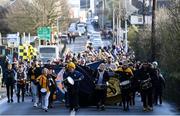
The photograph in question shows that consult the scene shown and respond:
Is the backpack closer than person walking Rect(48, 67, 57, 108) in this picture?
Yes

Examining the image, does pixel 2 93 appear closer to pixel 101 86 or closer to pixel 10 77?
pixel 10 77

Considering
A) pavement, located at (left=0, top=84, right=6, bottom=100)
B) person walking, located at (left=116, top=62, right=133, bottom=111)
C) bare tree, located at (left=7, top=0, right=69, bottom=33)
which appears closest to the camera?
person walking, located at (left=116, top=62, right=133, bottom=111)

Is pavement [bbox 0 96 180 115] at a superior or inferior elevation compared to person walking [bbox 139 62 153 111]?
inferior

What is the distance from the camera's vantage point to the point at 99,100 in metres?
22.1

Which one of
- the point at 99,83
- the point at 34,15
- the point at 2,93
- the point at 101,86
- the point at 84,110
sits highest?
the point at 34,15

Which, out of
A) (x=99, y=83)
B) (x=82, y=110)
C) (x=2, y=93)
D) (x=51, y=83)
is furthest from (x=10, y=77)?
(x=2, y=93)

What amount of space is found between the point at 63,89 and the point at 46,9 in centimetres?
5790

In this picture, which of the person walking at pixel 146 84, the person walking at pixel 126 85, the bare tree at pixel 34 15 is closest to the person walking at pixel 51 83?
the person walking at pixel 126 85

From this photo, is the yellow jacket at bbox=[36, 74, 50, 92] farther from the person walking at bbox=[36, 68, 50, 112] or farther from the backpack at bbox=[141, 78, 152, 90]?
the backpack at bbox=[141, 78, 152, 90]

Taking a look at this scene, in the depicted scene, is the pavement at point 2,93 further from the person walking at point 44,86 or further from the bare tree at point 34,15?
the bare tree at point 34,15

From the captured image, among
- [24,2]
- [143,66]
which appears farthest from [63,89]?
[24,2]

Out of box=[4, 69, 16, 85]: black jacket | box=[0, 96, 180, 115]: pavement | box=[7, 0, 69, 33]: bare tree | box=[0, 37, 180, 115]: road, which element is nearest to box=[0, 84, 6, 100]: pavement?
box=[4, 69, 16, 85]: black jacket

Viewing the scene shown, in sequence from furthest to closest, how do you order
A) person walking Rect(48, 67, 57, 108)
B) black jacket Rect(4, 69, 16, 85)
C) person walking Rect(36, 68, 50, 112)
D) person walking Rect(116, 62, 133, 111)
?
black jacket Rect(4, 69, 16, 85)
person walking Rect(48, 67, 57, 108)
person walking Rect(116, 62, 133, 111)
person walking Rect(36, 68, 50, 112)

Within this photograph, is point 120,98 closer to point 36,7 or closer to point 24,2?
point 36,7
